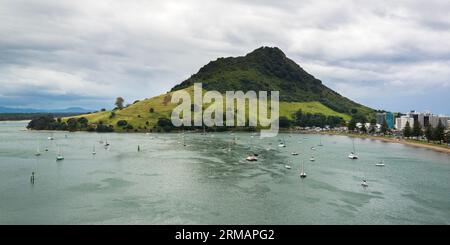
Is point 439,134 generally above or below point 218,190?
above

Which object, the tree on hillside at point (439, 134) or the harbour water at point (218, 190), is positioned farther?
the tree on hillside at point (439, 134)

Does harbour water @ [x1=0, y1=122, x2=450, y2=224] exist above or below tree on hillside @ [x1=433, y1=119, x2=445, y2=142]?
below

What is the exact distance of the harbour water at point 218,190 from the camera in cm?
5044

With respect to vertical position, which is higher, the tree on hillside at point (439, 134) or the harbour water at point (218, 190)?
the tree on hillside at point (439, 134)

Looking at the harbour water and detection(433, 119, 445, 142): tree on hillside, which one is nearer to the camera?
the harbour water

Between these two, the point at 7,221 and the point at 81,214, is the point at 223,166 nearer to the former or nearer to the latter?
the point at 81,214

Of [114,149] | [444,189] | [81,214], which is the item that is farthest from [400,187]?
[114,149]

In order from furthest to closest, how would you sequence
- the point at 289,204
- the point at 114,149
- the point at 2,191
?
the point at 114,149 < the point at 2,191 < the point at 289,204

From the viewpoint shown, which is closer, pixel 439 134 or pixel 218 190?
pixel 218 190

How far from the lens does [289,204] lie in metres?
57.0

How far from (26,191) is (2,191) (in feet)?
12.1

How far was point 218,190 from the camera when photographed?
6556 centimetres

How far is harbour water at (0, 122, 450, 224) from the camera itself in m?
50.4
